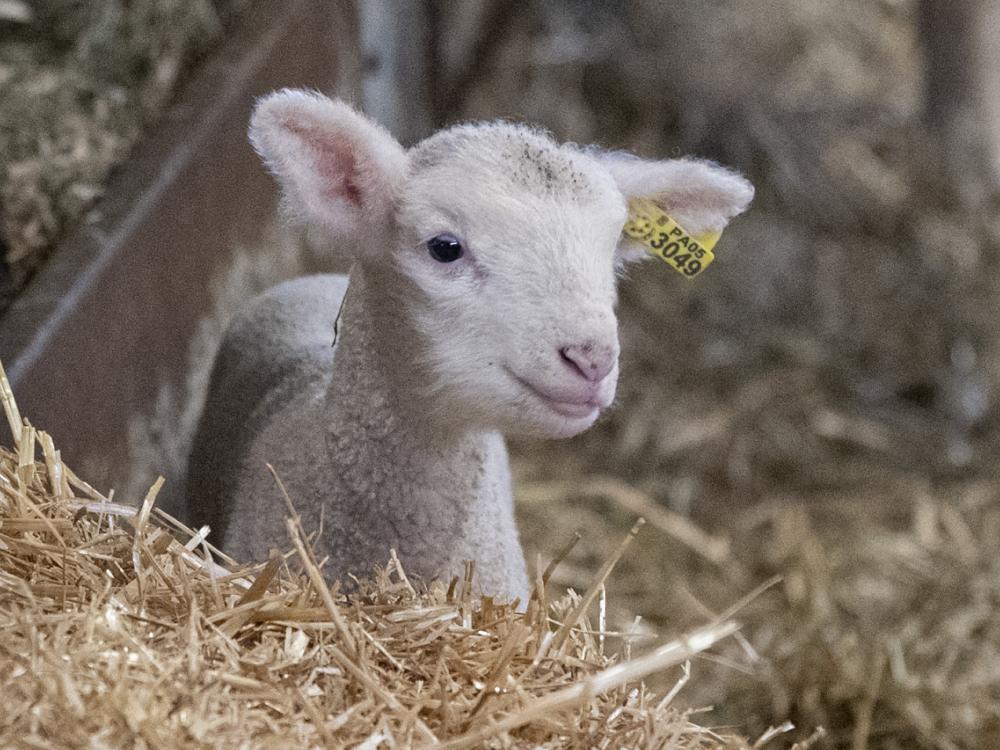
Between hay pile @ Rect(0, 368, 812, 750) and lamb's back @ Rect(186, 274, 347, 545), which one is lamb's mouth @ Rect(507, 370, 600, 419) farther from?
lamb's back @ Rect(186, 274, 347, 545)

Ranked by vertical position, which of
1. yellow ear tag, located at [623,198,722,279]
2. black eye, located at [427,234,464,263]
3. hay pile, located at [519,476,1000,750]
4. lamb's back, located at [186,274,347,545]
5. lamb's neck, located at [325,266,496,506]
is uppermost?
black eye, located at [427,234,464,263]

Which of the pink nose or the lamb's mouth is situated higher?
the pink nose

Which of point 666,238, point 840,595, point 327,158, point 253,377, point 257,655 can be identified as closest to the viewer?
point 257,655

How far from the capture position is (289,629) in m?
2.04

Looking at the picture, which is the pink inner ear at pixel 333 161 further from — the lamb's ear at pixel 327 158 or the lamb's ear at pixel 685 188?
the lamb's ear at pixel 685 188

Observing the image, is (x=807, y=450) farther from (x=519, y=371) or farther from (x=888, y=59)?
(x=519, y=371)

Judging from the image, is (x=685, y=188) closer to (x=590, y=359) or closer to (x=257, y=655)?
(x=590, y=359)

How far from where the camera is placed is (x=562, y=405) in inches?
87.6

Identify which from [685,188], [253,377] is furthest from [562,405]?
[253,377]

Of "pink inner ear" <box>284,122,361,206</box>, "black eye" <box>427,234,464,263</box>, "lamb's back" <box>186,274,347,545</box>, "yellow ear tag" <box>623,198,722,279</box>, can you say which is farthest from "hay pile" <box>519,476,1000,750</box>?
"pink inner ear" <box>284,122,361,206</box>

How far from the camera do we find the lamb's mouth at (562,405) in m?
2.22

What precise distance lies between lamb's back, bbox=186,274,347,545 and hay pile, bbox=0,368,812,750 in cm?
65

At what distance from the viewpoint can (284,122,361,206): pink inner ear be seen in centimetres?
236

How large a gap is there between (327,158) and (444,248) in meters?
0.31
